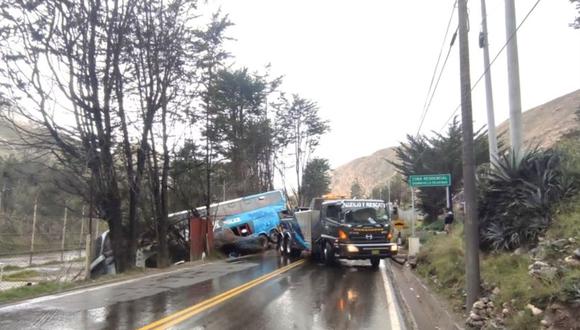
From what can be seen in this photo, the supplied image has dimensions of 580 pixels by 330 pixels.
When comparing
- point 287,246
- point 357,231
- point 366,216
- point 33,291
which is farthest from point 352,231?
point 33,291

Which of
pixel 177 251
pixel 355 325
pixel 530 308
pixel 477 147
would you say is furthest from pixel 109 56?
pixel 477 147

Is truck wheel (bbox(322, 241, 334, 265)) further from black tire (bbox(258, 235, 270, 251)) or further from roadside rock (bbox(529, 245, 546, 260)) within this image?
black tire (bbox(258, 235, 270, 251))

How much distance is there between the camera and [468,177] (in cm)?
970

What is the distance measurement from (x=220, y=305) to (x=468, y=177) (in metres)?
5.25

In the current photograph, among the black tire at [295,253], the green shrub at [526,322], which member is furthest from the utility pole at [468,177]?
the black tire at [295,253]

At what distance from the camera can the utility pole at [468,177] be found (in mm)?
9344

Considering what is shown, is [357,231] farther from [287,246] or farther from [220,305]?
[220,305]

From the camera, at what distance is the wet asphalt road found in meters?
8.52

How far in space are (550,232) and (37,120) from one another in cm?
1588

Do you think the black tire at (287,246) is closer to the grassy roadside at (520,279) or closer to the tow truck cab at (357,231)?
the tow truck cab at (357,231)

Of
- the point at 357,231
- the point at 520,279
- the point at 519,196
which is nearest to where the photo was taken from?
the point at 520,279

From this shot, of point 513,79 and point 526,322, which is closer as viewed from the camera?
point 526,322

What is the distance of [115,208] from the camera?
66.6ft

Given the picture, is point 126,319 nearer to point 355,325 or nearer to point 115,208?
point 355,325
